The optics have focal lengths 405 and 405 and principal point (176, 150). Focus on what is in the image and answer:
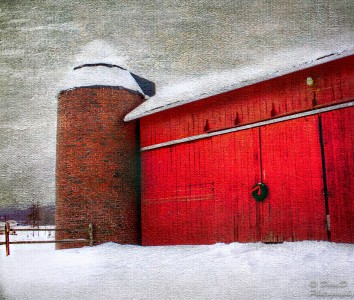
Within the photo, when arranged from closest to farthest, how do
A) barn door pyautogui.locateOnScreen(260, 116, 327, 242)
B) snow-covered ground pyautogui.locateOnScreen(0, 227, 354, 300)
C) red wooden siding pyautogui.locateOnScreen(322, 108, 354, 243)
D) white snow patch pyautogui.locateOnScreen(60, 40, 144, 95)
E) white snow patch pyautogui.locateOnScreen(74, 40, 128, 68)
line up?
snow-covered ground pyautogui.locateOnScreen(0, 227, 354, 300) → red wooden siding pyautogui.locateOnScreen(322, 108, 354, 243) → barn door pyautogui.locateOnScreen(260, 116, 327, 242) → white snow patch pyautogui.locateOnScreen(74, 40, 128, 68) → white snow patch pyautogui.locateOnScreen(60, 40, 144, 95)

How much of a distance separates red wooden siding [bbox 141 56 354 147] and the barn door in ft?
1.17

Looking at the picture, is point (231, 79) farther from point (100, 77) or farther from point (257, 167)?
point (100, 77)

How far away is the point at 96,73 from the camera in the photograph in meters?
11.0

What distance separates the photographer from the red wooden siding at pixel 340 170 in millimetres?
6512

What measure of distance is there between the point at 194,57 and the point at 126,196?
3.85 meters

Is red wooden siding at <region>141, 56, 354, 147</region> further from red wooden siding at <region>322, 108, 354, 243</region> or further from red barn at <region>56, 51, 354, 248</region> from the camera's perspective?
red wooden siding at <region>322, 108, 354, 243</region>

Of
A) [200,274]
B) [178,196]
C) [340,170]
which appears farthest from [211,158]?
[200,274]

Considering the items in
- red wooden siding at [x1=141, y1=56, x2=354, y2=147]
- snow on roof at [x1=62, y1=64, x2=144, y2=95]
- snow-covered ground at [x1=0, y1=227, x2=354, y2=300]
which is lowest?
snow-covered ground at [x1=0, y1=227, x2=354, y2=300]

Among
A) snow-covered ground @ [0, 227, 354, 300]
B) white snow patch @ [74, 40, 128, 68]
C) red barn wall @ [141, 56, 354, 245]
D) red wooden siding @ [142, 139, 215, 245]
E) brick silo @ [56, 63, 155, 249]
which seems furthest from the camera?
white snow patch @ [74, 40, 128, 68]

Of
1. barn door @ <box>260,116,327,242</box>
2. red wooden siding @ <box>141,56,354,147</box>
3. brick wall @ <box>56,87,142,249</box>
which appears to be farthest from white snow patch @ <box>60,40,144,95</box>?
barn door @ <box>260,116,327,242</box>

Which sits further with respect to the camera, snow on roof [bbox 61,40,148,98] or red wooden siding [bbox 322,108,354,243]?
snow on roof [bbox 61,40,148,98]

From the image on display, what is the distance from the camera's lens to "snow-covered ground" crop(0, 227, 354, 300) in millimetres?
4551

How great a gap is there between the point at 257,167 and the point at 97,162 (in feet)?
13.8

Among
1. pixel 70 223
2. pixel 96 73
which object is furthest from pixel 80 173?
pixel 96 73
